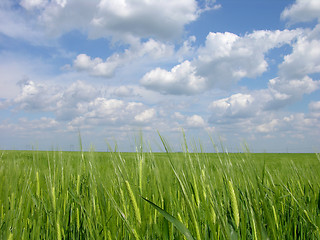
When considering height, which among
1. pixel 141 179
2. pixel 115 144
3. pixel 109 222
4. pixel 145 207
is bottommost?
pixel 109 222

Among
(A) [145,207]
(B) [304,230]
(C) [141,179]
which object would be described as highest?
(C) [141,179]

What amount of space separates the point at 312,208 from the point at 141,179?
126cm

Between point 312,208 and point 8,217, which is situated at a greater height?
point 8,217

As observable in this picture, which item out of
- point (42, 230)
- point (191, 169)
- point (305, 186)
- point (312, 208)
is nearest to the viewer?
point (191, 169)

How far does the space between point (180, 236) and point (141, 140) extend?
51cm

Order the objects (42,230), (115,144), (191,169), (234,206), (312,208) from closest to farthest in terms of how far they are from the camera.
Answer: (234,206) → (191,169) → (115,144) → (42,230) → (312,208)

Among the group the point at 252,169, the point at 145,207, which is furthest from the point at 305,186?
the point at 145,207

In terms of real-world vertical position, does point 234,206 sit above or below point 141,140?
below

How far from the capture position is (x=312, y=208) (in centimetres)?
175

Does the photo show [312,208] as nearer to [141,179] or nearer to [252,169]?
[252,169]

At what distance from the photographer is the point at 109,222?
1.39 meters

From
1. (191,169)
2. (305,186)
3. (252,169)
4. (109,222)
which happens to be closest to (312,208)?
(305,186)

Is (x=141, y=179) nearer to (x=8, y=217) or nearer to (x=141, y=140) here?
(x=141, y=140)

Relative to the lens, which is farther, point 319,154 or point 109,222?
point 319,154
